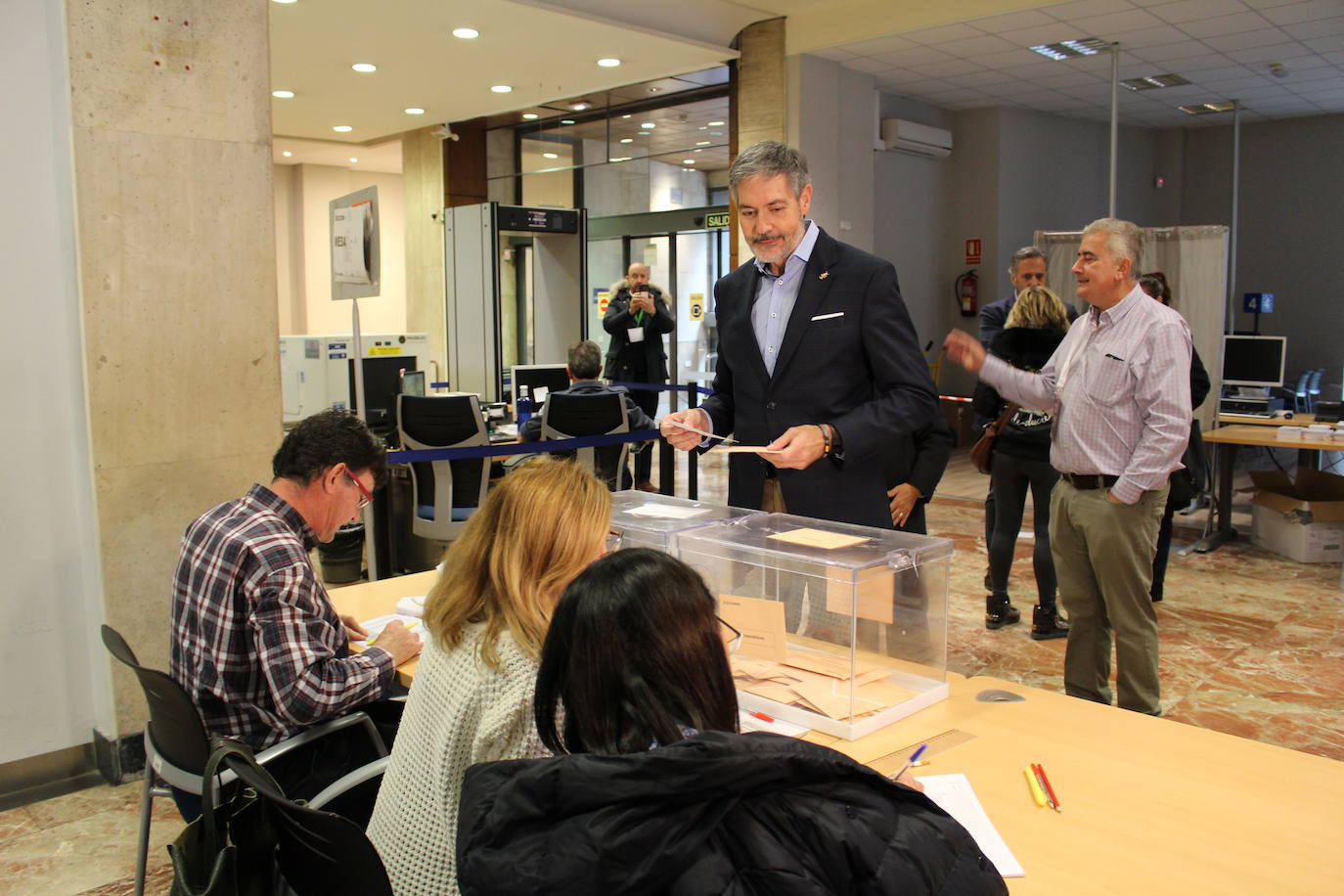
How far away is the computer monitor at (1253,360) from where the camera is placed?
765cm

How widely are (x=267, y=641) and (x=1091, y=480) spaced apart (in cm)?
247

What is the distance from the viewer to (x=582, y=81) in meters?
9.12

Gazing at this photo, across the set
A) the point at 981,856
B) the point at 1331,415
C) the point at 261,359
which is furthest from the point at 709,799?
the point at 1331,415

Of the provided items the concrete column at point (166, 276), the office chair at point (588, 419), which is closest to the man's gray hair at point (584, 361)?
the office chair at point (588, 419)

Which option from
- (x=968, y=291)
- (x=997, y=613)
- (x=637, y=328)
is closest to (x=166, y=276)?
(x=997, y=613)

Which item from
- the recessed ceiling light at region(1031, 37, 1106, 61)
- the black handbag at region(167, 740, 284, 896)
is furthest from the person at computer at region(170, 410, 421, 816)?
the recessed ceiling light at region(1031, 37, 1106, 61)

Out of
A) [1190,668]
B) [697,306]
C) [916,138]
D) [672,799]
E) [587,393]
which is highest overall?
[916,138]

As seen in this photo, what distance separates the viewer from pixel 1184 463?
534cm

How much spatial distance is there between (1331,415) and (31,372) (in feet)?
25.1

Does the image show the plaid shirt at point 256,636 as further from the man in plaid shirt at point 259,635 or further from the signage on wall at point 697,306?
the signage on wall at point 697,306

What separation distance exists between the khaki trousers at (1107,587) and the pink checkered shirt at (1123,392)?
0.11m

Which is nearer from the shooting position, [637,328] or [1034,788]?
[1034,788]

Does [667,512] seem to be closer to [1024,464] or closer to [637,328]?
[1024,464]

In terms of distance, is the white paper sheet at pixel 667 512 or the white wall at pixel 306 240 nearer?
the white paper sheet at pixel 667 512
